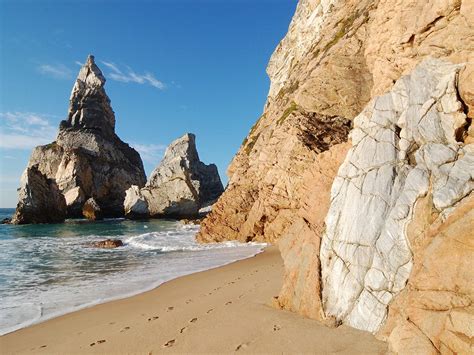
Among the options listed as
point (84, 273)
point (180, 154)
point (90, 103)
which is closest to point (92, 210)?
point (180, 154)

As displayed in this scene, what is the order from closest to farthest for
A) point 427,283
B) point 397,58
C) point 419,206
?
point 427,283 → point 419,206 → point 397,58

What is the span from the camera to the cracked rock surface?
7418 millimetres

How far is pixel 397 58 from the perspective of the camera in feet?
49.1

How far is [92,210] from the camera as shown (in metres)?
92.6

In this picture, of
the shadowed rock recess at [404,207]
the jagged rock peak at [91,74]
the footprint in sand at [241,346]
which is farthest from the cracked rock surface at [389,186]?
the jagged rock peak at [91,74]

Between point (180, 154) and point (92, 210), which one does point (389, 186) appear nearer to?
point (92, 210)

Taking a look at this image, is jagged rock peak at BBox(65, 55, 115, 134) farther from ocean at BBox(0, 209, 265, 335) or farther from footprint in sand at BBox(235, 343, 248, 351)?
footprint in sand at BBox(235, 343, 248, 351)

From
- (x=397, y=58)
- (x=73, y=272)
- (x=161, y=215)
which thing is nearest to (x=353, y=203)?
(x=397, y=58)

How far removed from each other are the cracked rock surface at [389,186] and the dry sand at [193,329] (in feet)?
3.18

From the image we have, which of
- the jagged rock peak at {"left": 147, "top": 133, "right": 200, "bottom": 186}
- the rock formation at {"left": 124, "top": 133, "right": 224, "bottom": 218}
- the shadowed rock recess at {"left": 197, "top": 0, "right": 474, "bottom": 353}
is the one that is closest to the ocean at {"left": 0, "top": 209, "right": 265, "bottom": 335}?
the shadowed rock recess at {"left": 197, "top": 0, "right": 474, "bottom": 353}

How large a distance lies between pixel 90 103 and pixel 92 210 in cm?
4656

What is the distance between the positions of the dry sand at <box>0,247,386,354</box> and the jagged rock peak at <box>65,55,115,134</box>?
11660 cm

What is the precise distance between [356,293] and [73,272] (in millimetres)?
16598

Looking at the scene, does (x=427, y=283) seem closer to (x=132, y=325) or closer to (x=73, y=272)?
(x=132, y=325)
